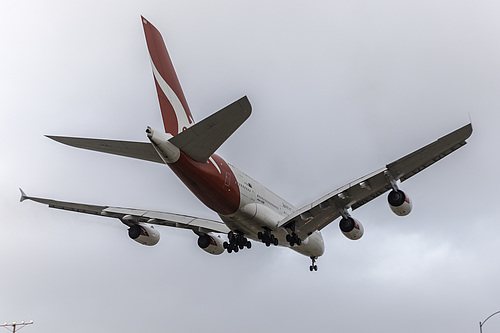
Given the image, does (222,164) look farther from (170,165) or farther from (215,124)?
(215,124)

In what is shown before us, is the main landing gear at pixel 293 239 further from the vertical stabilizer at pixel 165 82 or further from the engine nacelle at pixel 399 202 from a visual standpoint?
the vertical stabilizer at pixel 165 82

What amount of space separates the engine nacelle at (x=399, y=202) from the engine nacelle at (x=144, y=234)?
10860 millimetres

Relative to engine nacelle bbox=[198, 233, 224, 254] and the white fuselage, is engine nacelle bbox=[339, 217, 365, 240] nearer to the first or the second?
the white fuselage

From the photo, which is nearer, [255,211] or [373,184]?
[373,184]

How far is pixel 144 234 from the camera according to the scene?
27297 mm

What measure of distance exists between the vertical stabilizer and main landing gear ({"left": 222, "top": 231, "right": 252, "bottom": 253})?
6.25 m

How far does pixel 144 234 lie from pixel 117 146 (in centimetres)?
720

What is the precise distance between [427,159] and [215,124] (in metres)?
8.74

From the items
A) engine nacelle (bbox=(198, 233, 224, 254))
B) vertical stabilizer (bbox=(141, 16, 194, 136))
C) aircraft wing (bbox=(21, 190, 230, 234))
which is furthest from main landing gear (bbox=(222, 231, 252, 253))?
vertical stabilizer (bbox=(141, 16, 194, 136))

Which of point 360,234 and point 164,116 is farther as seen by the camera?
point 360,234

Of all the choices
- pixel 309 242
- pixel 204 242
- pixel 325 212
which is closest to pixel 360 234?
pixel 325 212

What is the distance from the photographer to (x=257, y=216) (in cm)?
2536

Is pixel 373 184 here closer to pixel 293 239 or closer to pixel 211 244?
pixel 293 239

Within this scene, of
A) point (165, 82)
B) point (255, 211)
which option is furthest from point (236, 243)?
point (165, 82)
